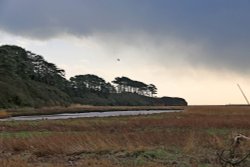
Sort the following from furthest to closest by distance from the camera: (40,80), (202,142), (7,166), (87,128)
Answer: (40,80)
(87,128)
(202,142)
(7,166)

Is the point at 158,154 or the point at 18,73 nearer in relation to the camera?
the point at 158,154

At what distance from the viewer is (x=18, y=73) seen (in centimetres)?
13200

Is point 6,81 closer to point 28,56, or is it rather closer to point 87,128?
point 28,56

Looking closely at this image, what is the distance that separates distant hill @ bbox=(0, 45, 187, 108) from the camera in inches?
4523

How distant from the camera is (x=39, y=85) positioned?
138125mm

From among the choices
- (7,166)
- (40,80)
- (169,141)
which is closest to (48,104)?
(40,80)

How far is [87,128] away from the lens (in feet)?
133

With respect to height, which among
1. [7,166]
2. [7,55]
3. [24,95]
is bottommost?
[7,166]

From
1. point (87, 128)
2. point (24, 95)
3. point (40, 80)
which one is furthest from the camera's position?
point (40, 80)

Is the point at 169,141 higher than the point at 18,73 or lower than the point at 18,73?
lower

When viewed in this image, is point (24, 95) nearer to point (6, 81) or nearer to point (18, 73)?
point (6, 81)

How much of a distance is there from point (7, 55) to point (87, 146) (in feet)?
356

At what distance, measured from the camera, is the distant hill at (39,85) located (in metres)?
115

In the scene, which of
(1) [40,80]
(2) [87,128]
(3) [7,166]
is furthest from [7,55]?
(3) [7,166]
